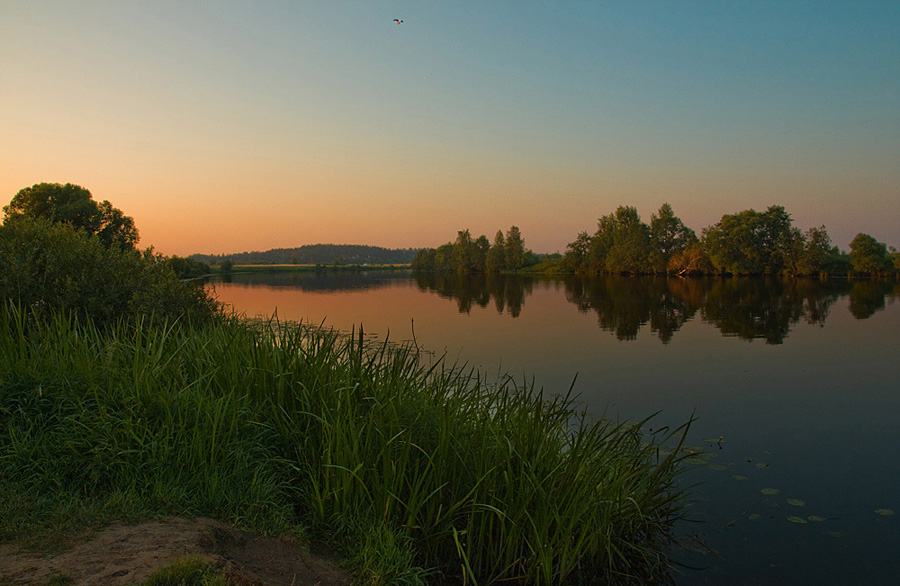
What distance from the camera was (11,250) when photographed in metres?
8.32

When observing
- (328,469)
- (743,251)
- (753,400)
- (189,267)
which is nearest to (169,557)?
(328,469)

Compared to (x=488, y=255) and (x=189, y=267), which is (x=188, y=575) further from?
(x=488, y=255)

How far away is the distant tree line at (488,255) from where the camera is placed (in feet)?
408

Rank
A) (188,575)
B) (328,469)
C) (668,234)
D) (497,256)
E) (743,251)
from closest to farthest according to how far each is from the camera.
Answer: (188,575), (328,469), (743,251), (668,234), (497,256)

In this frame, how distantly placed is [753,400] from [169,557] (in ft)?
43.0

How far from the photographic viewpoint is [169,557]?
3.25 meters

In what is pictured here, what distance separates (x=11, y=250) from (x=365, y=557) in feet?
27.6

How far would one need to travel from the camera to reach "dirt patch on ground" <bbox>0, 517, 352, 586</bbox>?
9.89 ft

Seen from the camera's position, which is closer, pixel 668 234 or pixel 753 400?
pixel 753 400

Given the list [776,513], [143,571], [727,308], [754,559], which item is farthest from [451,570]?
[727,308]

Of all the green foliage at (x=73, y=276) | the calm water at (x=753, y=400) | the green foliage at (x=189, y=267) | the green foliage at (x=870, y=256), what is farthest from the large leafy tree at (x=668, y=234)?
the green foliage at (x=73, y=276)

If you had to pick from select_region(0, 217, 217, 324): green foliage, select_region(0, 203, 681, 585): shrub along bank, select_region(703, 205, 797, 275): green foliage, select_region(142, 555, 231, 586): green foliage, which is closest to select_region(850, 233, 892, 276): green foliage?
select_region(703, 205, 797, 275): green foliage

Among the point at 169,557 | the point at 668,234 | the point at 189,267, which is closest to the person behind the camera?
the point at 169,557

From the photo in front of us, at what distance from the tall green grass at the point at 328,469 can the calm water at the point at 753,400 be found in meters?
1.80
